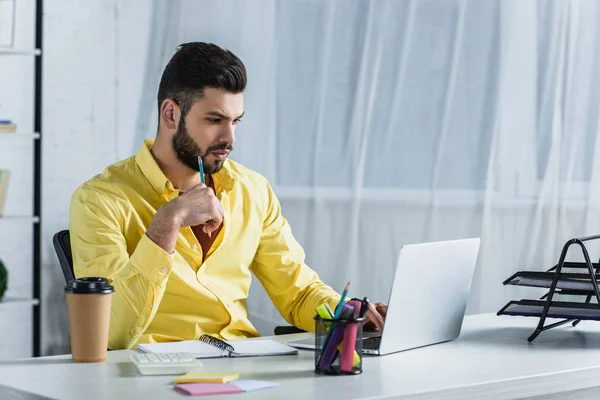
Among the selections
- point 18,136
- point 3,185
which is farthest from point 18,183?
point 18,136

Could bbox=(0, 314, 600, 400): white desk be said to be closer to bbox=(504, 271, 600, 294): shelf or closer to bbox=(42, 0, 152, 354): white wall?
bbox=(504, 271, 600, 294): shelf

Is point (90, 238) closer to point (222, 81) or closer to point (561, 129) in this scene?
point (222, 81)

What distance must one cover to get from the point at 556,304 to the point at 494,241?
115cm

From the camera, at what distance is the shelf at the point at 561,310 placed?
1.76 m

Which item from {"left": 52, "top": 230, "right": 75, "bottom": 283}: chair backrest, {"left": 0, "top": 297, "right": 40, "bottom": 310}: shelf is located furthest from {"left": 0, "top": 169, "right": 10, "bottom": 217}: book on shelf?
{"left": 52, "top": 230, "right": 75, "bottom": 283}: chair backrest

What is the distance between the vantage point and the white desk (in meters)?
1.32

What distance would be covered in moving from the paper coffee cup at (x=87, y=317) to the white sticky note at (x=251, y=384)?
1.03ft

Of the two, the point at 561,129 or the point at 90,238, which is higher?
the point at 561,129

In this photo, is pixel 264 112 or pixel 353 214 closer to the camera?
pixel 353 214

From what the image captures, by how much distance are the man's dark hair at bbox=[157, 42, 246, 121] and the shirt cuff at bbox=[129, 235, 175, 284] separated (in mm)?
515

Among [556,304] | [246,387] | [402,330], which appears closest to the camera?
[246,387]

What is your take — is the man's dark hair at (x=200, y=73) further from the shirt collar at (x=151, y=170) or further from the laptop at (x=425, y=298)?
the laptop at (x=425, y=298)

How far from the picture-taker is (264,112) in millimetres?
3508

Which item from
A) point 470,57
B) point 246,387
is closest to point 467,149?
point 470,57
